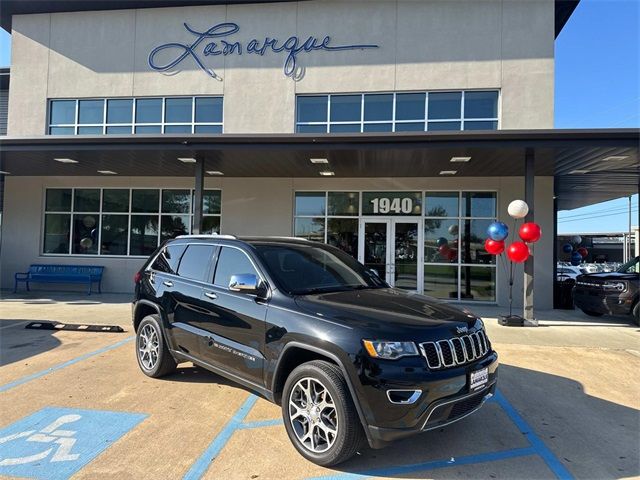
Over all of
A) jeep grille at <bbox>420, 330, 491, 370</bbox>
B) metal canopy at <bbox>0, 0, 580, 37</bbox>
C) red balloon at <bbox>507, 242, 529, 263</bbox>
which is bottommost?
jeep grille at <bbox>420, 330, 491, 370</bbox>

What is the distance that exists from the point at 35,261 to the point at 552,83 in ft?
56.5

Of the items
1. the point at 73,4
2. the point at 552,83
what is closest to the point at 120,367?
the point at 552,83

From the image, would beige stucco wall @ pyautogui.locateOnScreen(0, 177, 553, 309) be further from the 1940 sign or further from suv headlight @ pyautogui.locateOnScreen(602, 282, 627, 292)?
suv headlight @ pyautogui.locateOnScreen(602, 282, 627, 292)

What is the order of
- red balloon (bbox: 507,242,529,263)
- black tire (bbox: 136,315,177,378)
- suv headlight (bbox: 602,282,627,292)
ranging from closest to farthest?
black tire (bbox: 136,315,177,378) < red balloon (bbox: 507,242,529,263) < suv headlight (bbox: 602,282,627,292)

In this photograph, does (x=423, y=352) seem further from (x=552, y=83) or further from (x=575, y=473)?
(x=552, y=83)

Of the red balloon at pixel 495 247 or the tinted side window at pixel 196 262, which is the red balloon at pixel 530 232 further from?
the tinted side window at pixel 196 262

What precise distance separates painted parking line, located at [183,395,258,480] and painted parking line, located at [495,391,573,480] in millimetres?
2675

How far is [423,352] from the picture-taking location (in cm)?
315

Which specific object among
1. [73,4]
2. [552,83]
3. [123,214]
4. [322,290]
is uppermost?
[73,4]

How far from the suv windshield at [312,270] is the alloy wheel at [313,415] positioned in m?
0.86

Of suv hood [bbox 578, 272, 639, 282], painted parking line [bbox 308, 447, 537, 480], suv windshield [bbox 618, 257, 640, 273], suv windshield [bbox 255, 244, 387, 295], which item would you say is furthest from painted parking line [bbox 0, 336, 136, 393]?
suv windshield [bbox 618, 257, 640, 273]

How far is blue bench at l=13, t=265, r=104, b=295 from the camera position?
1330cm

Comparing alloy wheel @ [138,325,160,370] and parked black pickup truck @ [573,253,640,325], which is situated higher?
parked black pickup truck @ [573,253,640,325]

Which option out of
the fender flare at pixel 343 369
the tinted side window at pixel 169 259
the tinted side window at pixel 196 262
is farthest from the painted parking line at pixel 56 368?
the fender flare at pixel 343 369
